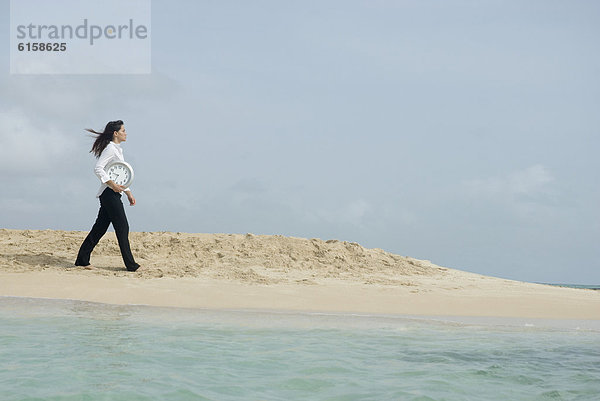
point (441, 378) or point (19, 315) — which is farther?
point (19, 315)

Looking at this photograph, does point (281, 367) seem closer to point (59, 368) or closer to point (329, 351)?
point (329, 351)

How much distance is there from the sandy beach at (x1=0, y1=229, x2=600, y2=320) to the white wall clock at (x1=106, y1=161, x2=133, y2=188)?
136 cm

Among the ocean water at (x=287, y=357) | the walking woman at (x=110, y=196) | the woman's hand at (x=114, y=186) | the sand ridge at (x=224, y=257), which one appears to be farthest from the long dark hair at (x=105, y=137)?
the ocean water at (x=287, y=357)

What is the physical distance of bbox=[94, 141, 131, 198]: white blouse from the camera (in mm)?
8742

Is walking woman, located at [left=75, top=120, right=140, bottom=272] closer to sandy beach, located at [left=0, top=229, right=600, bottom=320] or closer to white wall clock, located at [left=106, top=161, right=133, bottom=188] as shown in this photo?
white wall clock, located at [left=106, top=161, right=133, bottom=188]

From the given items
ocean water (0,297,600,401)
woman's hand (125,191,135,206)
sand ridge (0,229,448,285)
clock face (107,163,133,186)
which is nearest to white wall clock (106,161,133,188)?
clock face (107,163,133,186)

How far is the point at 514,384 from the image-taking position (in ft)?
12.3

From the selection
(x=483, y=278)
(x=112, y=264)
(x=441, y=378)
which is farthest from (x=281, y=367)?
(x=483, y=278)

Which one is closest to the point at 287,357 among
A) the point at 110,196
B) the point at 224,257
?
the point at 110,196

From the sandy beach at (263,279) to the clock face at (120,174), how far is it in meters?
1.37

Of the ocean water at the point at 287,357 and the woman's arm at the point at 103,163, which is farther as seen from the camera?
the woman's arm at the point at 103,163

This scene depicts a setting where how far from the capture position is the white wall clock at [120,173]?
890cm

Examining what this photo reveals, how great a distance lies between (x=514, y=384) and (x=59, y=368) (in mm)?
2883

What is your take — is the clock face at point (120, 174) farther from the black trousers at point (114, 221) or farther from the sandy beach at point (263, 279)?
the sandy beach at point (263, 279)
